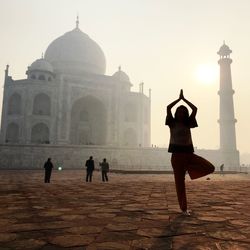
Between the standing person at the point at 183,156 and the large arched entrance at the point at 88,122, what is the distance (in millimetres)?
31286

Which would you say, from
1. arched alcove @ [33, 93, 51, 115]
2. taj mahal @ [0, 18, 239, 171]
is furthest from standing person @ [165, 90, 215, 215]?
arched alcove @ [33, 93, 51, 115]

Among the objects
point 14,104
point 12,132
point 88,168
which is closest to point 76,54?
point 14,104

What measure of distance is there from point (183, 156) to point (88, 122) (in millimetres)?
33100

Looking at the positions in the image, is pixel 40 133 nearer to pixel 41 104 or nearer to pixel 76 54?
pixel 41 104

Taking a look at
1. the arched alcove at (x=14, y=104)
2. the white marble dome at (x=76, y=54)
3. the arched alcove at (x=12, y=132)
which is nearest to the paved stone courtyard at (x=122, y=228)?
the arched alcove at (x=12, y=132)

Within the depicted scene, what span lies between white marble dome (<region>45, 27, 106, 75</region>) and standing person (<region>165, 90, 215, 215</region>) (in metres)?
34.4

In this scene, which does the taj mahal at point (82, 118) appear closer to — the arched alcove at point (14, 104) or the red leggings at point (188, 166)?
the arched alcove at point (14, 104)

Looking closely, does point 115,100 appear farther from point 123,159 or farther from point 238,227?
point 238,227

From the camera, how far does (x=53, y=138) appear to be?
103 ft

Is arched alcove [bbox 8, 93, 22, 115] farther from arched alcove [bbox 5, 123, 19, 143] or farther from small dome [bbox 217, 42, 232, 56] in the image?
small dome [bbox 217, 42, 232, 56]

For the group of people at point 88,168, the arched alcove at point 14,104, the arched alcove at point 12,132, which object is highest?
the arched alcove at point 14,104

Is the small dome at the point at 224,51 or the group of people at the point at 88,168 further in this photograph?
the small dome at the point at 224,51

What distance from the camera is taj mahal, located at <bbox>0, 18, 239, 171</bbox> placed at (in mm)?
26641

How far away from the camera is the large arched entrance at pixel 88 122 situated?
116ft
